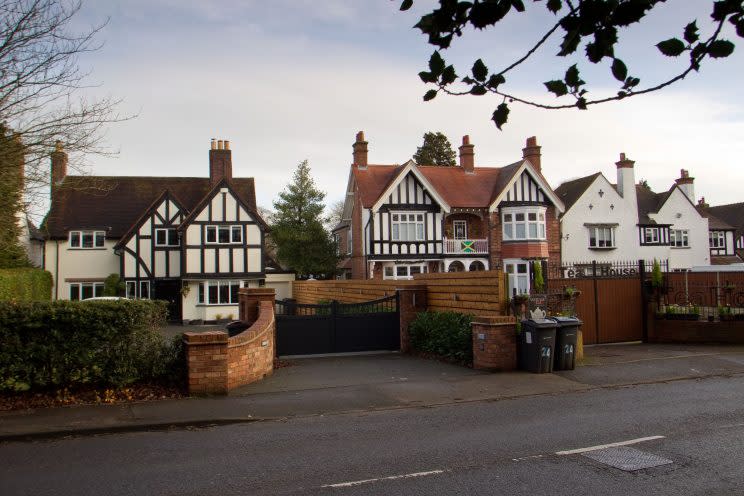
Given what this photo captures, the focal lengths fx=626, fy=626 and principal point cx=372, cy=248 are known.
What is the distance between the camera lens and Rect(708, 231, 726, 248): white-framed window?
49.5 m

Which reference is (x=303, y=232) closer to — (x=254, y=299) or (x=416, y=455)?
(x=254, y=299)

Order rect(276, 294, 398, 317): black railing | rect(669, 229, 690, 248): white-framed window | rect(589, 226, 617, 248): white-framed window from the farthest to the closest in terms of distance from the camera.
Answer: rect(669, 229, 690, 248): white-framed window
rect(589, 226, 617, 248): white-framed window
rect(276, 294, 398, 317): black railing

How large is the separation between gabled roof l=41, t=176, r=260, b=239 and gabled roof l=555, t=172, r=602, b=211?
20.5m

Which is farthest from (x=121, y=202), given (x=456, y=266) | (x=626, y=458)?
(x=626, y=458)

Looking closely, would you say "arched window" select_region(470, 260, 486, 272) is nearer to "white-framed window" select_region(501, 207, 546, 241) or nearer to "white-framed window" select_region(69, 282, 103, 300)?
"white-framed window" select_region(501, 207, 546, 241)

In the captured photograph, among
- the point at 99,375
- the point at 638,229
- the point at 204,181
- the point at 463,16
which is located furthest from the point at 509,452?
the point at 638,229

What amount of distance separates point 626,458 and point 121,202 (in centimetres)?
3749

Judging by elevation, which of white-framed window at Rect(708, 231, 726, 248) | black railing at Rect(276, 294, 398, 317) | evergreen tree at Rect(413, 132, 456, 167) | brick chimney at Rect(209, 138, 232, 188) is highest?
evergreen tree at Rect(413, 132, 456, 167)

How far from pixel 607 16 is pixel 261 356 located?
375 inches

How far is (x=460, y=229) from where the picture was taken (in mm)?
37750

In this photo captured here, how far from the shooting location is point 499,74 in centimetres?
393

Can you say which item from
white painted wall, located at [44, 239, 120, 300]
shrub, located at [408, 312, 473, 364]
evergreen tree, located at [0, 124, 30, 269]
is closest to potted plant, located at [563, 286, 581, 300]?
shrub, located at [408, 312, 473, 364]

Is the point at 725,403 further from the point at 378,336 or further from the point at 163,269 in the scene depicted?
the point at 163,269

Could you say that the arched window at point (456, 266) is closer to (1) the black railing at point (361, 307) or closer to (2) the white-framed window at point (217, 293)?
(2) the white-framed window at point (217, 293)
